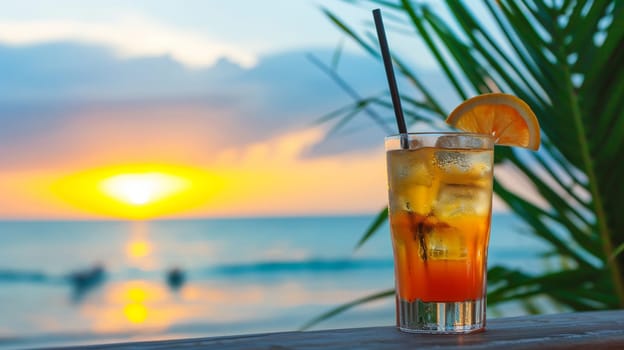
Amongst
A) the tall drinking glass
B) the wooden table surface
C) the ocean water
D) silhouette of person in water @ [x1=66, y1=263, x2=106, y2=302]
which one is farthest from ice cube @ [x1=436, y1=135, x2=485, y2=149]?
silhouette of person in water @ [x1=66, y1=263, x2=106, y2=302]

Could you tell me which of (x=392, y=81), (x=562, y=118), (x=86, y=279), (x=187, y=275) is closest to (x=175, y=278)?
(x=187, y=275)

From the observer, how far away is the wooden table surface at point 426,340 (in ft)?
1.98

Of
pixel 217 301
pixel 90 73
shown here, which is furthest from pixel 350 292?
pixel 90 73

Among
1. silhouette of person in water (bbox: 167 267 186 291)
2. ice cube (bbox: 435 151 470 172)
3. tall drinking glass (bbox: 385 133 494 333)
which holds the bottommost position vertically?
tall drinking glass (bbox: 385 133 494 333)

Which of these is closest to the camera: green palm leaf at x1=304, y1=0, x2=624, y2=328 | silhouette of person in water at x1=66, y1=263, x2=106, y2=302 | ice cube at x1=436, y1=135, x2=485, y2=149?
ice cube at x1=436, y1=135, x2=485, y2=149

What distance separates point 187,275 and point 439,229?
12.7m

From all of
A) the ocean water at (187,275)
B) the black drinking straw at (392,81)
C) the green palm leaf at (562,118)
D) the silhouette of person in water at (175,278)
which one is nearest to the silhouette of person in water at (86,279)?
the ocean water at (187,275)

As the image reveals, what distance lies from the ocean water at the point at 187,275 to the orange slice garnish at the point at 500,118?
5692mm

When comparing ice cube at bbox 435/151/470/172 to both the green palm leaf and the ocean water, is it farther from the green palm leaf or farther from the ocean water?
the ocean water

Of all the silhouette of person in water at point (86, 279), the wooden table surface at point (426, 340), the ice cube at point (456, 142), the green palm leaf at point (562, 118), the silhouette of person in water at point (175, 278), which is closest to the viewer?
the wooden table surface at point (426, 340)

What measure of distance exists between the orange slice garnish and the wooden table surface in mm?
196

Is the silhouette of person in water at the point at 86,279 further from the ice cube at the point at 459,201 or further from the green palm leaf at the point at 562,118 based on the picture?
the ice cube at the point at 459,201

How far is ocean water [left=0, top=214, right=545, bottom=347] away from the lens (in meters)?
8.97

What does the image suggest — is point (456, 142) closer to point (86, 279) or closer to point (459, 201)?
point (459, 201)
